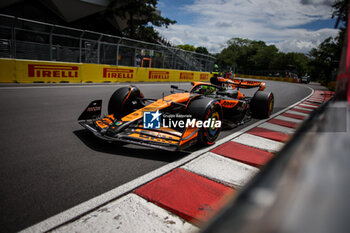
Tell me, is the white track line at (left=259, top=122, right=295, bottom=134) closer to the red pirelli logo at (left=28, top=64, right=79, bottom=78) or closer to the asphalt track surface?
the asphalt track surface

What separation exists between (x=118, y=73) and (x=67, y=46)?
115 inches

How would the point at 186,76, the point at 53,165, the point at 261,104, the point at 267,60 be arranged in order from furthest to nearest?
the point at 267,60 < the point at 186,76 < the point at 261,104 < the point at 53,165

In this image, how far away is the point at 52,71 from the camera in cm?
1001

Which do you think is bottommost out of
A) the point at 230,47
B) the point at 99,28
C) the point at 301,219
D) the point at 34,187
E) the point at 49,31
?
the point at 34,187

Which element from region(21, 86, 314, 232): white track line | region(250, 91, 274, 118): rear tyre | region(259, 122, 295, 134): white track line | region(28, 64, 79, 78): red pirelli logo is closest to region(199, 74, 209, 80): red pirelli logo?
region(28, 64, 79, 78): red pirelli logo

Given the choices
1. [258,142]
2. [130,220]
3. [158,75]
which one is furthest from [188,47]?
[130,220]

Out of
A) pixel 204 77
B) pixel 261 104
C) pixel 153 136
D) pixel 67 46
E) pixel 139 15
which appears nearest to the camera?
pixel 153 136

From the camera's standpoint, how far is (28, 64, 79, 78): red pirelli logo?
9.52 meters

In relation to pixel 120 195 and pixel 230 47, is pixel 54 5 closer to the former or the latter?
pixel 120 195

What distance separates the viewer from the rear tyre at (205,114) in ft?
11.3

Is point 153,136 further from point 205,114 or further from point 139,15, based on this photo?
point 139,15

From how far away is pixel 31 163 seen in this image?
2689mm

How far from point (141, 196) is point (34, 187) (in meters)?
1.06

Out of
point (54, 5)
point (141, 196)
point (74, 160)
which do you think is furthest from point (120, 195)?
point (54, 5)
